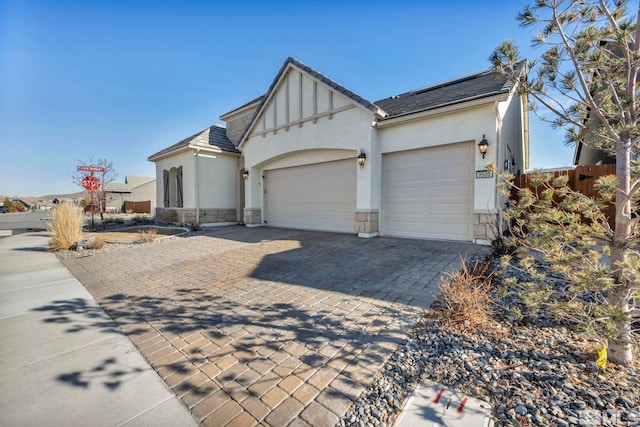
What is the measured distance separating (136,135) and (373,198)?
19.2m

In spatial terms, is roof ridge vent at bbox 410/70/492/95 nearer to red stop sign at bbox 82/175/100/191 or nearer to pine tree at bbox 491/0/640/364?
pine tree at bbox 491/0/640/364

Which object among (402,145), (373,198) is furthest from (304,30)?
(373,198)

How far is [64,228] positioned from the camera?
743 cm

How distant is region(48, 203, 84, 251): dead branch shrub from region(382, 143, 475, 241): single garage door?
978 cm

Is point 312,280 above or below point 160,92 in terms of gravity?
below

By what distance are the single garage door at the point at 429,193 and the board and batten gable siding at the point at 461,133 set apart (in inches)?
10.0

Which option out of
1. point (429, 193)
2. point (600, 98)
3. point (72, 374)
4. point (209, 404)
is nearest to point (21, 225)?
point (72, 374)

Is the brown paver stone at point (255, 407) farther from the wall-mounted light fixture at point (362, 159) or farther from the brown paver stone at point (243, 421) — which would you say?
the wall-mounted light fixture at point (362, 159)

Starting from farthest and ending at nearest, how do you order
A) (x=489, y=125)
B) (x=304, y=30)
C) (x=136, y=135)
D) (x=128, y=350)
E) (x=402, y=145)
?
1. (x=136, y=135)
2. (x=304, y=30)
3. (x=402, y=145)
4. (x=489, y=125)
5. (x=128, y=350)

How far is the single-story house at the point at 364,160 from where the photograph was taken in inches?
284

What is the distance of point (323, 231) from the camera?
1046 centimetres

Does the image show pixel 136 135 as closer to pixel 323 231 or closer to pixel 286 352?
pixel 323 231

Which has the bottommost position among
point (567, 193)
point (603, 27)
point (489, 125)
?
point (567, 193)

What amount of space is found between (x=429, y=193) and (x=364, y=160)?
7.78ft
